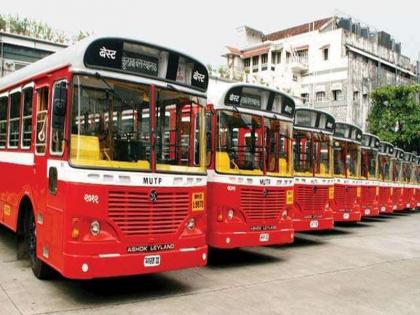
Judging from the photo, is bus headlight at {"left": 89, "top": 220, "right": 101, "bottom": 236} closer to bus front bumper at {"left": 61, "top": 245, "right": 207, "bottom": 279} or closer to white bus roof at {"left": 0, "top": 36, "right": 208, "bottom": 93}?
bus front bumper at {"left": 61, "top": 245, "right": 207, "bottom": 279}

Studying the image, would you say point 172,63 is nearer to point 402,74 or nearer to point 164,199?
point 164,199

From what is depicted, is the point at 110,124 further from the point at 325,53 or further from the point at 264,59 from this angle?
the point at 264,59

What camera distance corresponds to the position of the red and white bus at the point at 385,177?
18.3 metres

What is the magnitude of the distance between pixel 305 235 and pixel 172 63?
8.26 m

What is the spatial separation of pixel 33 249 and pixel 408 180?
1859 centimetres

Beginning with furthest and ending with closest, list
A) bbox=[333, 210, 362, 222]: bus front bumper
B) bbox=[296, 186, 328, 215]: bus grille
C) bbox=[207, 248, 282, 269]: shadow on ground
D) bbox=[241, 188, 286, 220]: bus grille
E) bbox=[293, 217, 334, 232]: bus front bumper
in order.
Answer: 1. bbox=[333, 210, 362, 222]: bus front bumper
2. bbox=[296, 186, 328, 215]: bus grille
3. bbox=[293, 217, 334, 232]: bus front bumper
4. bbox=[207, 248, 282, 269]: shadow on ground
5. bbox=[241, 188, 286, 220]: bus grille

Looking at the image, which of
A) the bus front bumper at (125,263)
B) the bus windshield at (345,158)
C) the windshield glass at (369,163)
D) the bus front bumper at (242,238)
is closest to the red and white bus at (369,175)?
the windshield glass at (369,163)

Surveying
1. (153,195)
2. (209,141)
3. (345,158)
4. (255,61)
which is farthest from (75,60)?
(255,61)

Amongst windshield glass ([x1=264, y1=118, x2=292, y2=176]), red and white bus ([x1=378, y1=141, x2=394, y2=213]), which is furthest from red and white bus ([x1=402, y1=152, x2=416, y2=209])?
windshield glass ([x1=264, y1=118, x2=292, y2=176])

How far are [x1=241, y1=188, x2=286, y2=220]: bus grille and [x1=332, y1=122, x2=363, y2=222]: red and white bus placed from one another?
4376 mm

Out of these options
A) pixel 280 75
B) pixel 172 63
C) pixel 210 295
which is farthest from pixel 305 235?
pixel 280 75

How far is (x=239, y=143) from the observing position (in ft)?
28.9

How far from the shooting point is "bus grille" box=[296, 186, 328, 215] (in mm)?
11008

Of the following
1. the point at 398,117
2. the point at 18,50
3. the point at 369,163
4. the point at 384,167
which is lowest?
the point at 384,167
